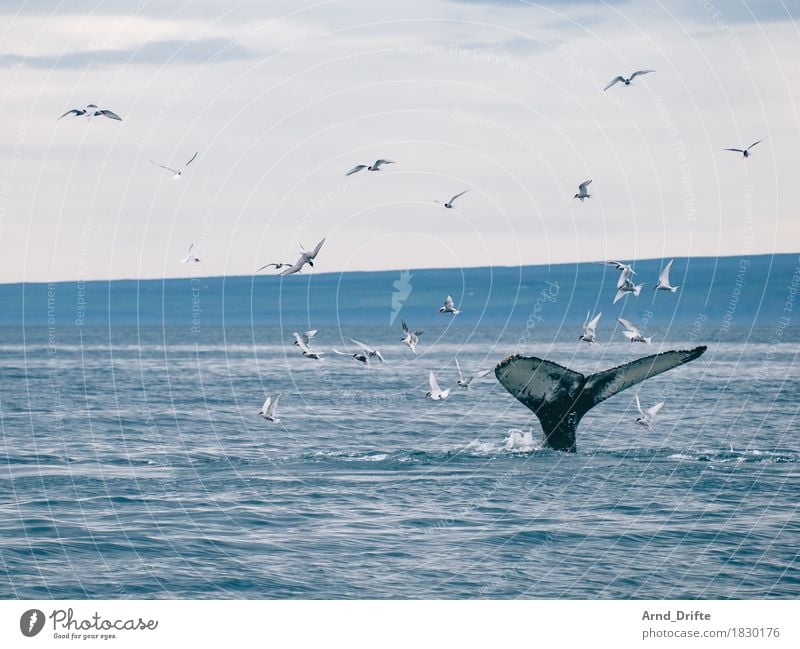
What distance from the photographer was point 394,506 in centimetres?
2981

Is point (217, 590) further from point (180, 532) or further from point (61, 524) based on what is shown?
point (61, 524)

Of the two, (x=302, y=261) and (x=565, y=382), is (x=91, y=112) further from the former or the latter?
(x=565, y=382)

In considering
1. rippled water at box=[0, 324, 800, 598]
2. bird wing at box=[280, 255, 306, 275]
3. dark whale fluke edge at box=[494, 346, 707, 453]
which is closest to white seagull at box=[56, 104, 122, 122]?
bird wing at box=[280, 255, 306, 275]

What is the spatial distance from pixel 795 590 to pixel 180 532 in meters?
13.0

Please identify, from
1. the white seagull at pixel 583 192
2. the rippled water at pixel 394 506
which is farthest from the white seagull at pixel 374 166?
the rippled water at pixel 394 506

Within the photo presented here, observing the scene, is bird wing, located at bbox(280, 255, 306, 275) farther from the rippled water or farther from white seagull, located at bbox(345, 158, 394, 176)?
the rippled water

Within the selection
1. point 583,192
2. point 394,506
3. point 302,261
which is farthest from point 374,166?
point 394,506

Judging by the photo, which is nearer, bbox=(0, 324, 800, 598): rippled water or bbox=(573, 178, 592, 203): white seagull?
bbox=(0, 324, 800, 598): rippled water

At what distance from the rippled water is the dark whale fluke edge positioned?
1.69 meters

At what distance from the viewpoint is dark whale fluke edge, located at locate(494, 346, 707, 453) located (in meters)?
29.7

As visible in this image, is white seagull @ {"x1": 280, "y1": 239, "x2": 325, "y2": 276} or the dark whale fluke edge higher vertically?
white seagull @ {"x1": 280, "y1": 239, "x2": 325, "y2": 276}

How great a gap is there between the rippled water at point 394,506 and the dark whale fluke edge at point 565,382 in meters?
1.69

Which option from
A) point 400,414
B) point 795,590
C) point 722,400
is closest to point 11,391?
point 400,414

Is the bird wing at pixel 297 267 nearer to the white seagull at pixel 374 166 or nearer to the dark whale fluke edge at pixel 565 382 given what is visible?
the white seagull at pixel 374 166
